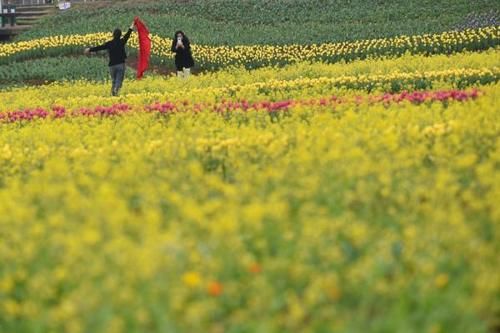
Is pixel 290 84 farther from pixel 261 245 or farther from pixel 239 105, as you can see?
pixel 261 245

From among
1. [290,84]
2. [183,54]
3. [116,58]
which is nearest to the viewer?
[290,84]

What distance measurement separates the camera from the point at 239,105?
534 inches

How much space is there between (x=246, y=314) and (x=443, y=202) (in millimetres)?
1969

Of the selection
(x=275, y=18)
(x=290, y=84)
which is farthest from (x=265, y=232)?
(x=275, y=18)

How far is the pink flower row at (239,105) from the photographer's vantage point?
12.5m

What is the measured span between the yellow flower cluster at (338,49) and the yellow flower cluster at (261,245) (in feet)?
54.6

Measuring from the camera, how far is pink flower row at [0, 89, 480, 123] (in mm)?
12484

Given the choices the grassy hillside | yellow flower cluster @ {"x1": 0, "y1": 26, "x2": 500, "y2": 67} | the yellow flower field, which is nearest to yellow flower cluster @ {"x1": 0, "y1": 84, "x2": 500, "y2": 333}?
the yellow flower field

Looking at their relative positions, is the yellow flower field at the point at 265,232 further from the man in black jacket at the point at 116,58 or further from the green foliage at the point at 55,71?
the green foliage at the point at 55,71

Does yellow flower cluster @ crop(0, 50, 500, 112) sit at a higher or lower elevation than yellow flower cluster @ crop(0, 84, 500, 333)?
lower

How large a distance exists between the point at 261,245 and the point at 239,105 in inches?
329

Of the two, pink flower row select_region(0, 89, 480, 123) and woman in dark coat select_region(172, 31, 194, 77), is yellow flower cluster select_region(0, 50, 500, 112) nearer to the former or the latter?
woman in dark coat select_region(172, 31, 194, 77)

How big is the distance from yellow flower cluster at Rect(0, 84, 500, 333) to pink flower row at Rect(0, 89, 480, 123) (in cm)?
430

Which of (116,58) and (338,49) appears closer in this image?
(116,58)
